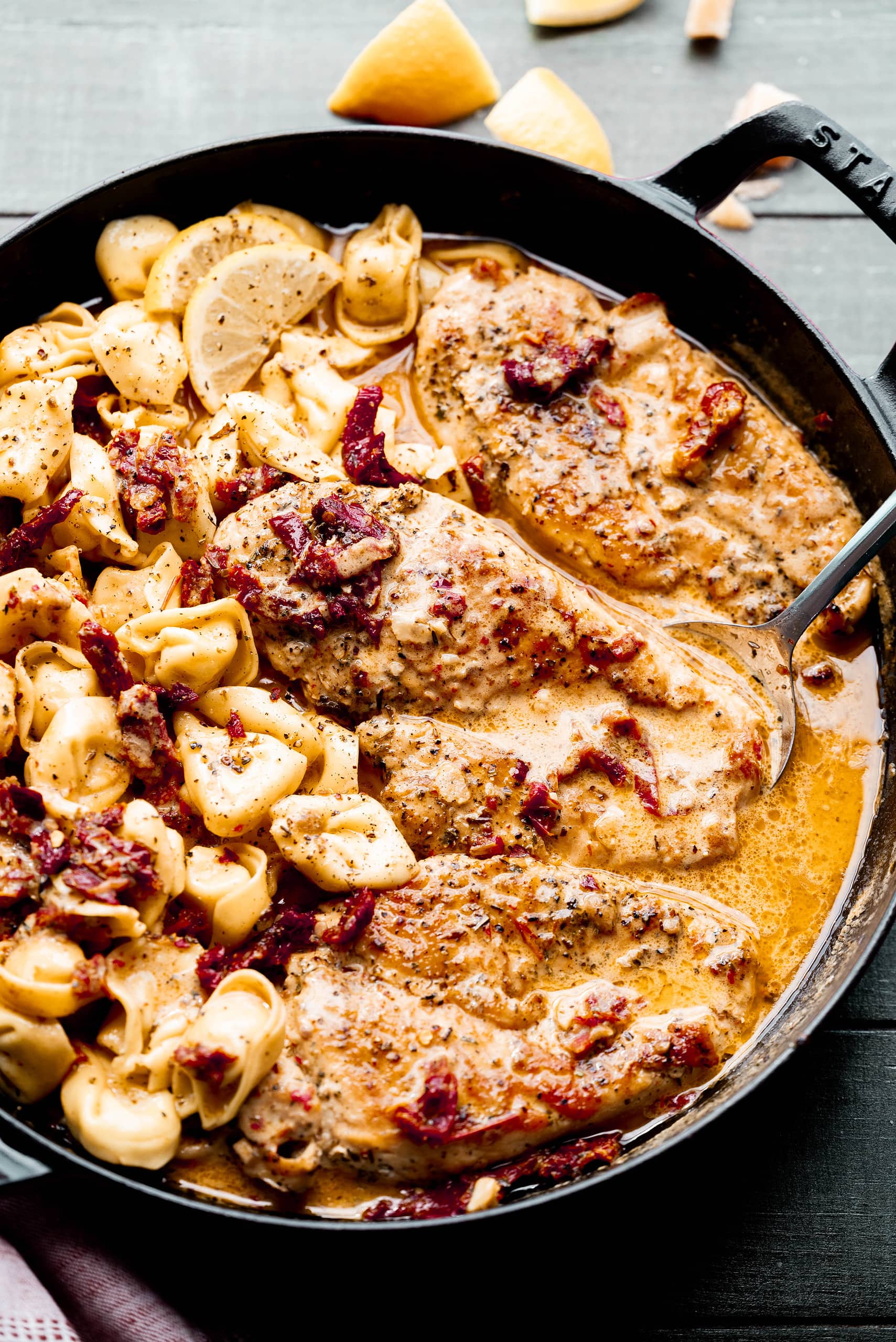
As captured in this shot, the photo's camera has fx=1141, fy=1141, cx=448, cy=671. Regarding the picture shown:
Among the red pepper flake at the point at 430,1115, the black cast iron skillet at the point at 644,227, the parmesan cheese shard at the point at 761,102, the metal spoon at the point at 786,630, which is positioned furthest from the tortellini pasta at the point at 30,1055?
the parmesan cheese shard at the point at 761,102

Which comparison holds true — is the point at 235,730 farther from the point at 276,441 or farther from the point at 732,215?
the point at 732,215

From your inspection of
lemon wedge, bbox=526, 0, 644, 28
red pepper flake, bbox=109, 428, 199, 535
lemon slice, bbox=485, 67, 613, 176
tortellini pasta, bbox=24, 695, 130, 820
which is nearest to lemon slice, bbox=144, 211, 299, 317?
red pepper flake, bbox=109, 428, 199, 535

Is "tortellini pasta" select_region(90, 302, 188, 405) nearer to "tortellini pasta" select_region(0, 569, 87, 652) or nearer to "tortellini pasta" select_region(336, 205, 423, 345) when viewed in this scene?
"tortellini pasta" select_region(336, 205, 423, 345)

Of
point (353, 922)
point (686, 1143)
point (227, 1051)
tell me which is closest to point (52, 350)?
point (353, 922)

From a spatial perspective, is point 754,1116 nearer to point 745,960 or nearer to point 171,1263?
point 745,960

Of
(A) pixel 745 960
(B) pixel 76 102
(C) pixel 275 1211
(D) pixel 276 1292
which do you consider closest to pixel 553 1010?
(A) pixel 745 960
